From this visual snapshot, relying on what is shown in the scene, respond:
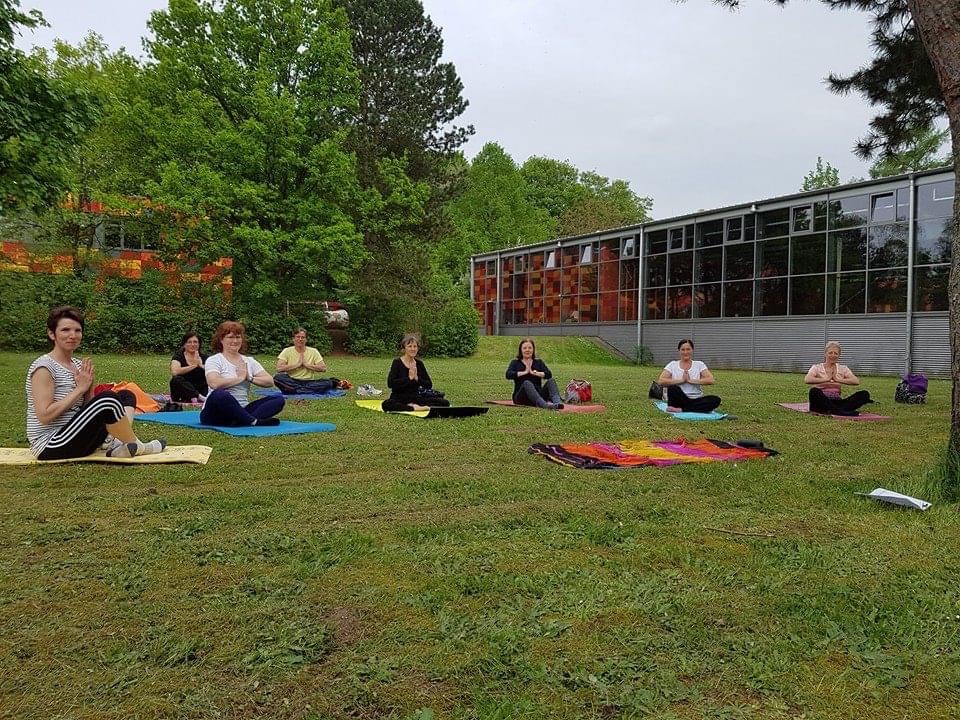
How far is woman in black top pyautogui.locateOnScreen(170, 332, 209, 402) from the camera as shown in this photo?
9469mm

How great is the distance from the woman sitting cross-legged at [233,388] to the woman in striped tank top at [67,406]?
6.03 ft

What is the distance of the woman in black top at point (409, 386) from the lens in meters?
8.88

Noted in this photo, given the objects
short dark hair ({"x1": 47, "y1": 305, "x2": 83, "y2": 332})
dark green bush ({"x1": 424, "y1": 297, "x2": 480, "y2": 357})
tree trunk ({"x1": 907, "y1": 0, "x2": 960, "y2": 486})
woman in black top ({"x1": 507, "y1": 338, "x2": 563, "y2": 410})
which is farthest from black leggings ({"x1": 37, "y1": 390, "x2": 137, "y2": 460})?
dark green bush ({"x1": 424, "y1": 297, "x2": 480, "y2": 357})

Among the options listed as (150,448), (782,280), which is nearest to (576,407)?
(150,448)

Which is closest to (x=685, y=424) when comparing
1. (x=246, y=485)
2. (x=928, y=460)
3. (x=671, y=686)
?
(x=928, y=460)

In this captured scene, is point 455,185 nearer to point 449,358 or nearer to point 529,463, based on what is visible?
point 449,358

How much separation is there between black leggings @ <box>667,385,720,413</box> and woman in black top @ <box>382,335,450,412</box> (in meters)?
3.06

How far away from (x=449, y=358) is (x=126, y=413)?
70.1 ft

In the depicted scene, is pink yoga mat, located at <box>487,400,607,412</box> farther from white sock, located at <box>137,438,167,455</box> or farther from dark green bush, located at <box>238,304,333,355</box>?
dark green bush, located at <box>238,304,333,355</box>

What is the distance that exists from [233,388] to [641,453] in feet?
14.9

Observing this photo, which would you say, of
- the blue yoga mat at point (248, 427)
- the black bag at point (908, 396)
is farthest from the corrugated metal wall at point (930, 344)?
the blue yoga mat at point (248, 427)

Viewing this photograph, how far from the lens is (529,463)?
544 centimetres

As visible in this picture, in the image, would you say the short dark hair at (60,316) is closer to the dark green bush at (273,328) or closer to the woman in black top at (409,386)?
the woman in black top at (409,386)

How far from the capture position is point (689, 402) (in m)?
9.28
